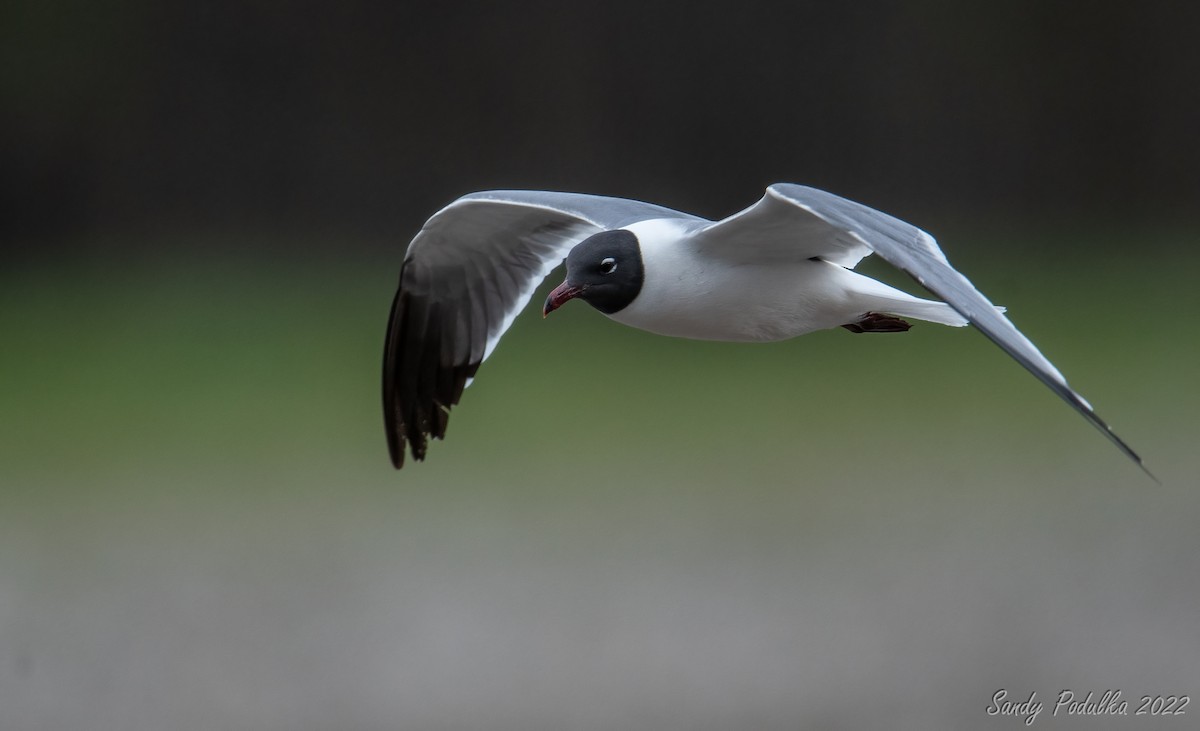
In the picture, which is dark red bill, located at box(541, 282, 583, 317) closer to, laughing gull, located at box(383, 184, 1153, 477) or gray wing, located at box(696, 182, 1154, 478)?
laughing gull, located at box(383, 184, 1153, 477)

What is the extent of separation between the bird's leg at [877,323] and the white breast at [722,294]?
15 centimetres

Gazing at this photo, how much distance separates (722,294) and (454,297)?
1208 mm

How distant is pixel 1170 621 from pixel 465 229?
329 inches

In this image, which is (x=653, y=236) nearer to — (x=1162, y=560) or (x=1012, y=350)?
(x=1012, y=350)

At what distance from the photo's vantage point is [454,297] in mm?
4895

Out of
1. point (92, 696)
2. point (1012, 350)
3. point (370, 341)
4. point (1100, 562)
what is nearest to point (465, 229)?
point (1012, 350)

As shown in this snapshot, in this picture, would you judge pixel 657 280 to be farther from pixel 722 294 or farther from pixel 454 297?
pixel 454 297

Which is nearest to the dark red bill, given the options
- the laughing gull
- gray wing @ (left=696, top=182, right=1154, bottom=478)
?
the laughing gull

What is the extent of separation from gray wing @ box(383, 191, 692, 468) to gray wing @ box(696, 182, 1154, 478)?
2.66ft

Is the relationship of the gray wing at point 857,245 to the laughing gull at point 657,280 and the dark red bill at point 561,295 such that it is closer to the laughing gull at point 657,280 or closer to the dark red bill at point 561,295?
the laughing gull at point 657,280

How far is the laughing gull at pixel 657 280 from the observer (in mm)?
3443

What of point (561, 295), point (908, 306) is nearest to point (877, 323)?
point (908, 306)

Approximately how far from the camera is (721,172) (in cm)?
1330

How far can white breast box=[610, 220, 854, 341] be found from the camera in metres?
3.90
